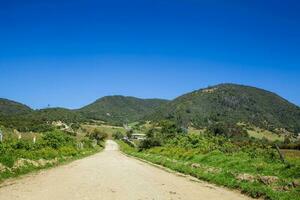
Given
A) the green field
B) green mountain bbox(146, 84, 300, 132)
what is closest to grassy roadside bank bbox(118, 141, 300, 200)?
the green field

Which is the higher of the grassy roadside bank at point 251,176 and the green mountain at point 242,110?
the green mountain at point 242,110

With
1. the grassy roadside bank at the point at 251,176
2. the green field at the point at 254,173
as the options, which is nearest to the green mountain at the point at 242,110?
the green field at the point at 254,173

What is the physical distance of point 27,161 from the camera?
1167 inches

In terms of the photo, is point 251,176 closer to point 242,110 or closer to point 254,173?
point 254,173

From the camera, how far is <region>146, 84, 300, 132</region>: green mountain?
6280 inches

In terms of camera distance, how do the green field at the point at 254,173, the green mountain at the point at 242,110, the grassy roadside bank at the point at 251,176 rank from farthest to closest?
1. the green mountain at the point at 242,110
2. the green field at the point at 254,173
3. the grassy roadside bank at the point at 251,176

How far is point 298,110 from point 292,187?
561 ft

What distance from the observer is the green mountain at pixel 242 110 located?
523 feet

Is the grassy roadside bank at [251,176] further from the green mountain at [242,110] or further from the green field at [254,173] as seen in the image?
the green mountain at [242,110]

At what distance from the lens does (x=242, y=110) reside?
174625 millimetres

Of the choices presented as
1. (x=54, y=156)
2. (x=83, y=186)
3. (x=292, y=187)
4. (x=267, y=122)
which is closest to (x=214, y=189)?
(x=292, y=187)

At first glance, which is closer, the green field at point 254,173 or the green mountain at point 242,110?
the green field at point 254,173

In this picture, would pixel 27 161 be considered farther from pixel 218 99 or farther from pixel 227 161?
pixel 218 99

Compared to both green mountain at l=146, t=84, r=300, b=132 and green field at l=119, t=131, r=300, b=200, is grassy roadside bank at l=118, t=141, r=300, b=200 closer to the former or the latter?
green field at l=119, t=131, r=300, b=200
